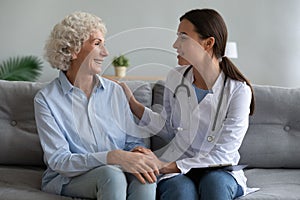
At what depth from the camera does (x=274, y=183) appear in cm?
202

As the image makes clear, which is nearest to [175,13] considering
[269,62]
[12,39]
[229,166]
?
[269,62]

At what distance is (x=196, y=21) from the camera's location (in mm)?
1834

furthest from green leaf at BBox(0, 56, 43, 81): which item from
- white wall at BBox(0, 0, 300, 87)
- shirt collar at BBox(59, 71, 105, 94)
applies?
shirt collar at BBox(59, 71, 105, 94)

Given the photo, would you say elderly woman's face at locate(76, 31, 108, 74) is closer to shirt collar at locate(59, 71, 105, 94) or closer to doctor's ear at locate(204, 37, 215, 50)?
Answer: shirt collar at locate(59, 71, 105, 94)

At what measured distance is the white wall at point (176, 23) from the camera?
15.1 feet

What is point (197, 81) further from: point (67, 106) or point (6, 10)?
point (6, 10)

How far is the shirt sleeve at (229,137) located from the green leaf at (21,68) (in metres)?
2.94

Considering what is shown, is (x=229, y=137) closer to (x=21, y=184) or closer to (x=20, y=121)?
(x=21, y=184)

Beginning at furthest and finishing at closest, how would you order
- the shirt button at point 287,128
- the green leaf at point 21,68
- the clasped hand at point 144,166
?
the green leaf at point 21,68
the shirt button at point 287,128
the clasped hand at point 144,166

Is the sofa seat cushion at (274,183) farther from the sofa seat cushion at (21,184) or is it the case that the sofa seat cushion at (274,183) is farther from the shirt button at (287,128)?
the sofa seat cushion at (21,184)

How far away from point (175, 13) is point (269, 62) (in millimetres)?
1070

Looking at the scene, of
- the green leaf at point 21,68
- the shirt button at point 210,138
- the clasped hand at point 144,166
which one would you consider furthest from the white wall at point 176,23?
the clasped hand at point 144,166

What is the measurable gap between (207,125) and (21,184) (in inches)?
31.3

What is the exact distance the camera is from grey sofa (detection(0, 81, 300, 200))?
2.12 metres
